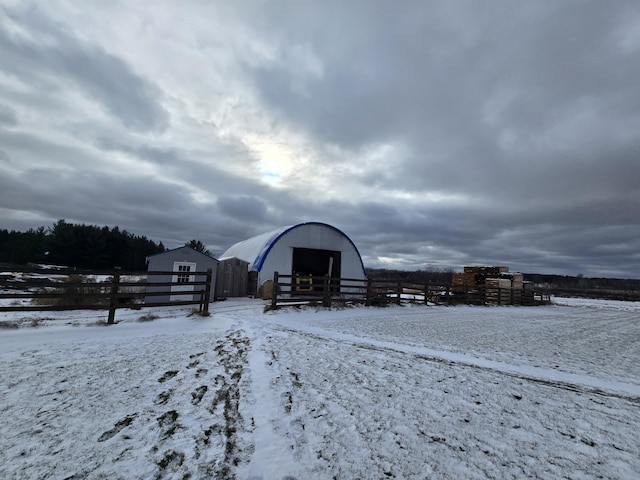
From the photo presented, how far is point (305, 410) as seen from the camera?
11.2ft

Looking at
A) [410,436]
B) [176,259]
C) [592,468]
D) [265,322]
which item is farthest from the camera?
[176,259]

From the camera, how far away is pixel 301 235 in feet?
62.1

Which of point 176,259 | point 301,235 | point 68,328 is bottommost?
point 68,328

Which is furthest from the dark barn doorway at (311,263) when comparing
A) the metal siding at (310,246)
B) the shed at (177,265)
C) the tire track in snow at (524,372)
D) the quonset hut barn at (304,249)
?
the tire track in snow at (524,372)

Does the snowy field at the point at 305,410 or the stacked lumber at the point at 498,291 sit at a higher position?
the stacked lumber at the point at 498,291

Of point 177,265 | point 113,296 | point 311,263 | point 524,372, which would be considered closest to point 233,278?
point 177,265

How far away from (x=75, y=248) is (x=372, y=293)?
35.4 meters

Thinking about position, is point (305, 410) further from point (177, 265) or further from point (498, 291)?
point (498, 291)

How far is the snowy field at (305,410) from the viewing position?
246 cm

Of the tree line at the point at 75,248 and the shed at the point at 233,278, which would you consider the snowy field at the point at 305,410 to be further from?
the tree line at the point at 75,248

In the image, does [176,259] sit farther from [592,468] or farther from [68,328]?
[592,468]

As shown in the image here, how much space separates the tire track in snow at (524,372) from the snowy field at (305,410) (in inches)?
1.5

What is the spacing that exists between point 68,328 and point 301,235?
12.8 meters

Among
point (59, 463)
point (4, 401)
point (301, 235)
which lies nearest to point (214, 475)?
point (59, 463)
